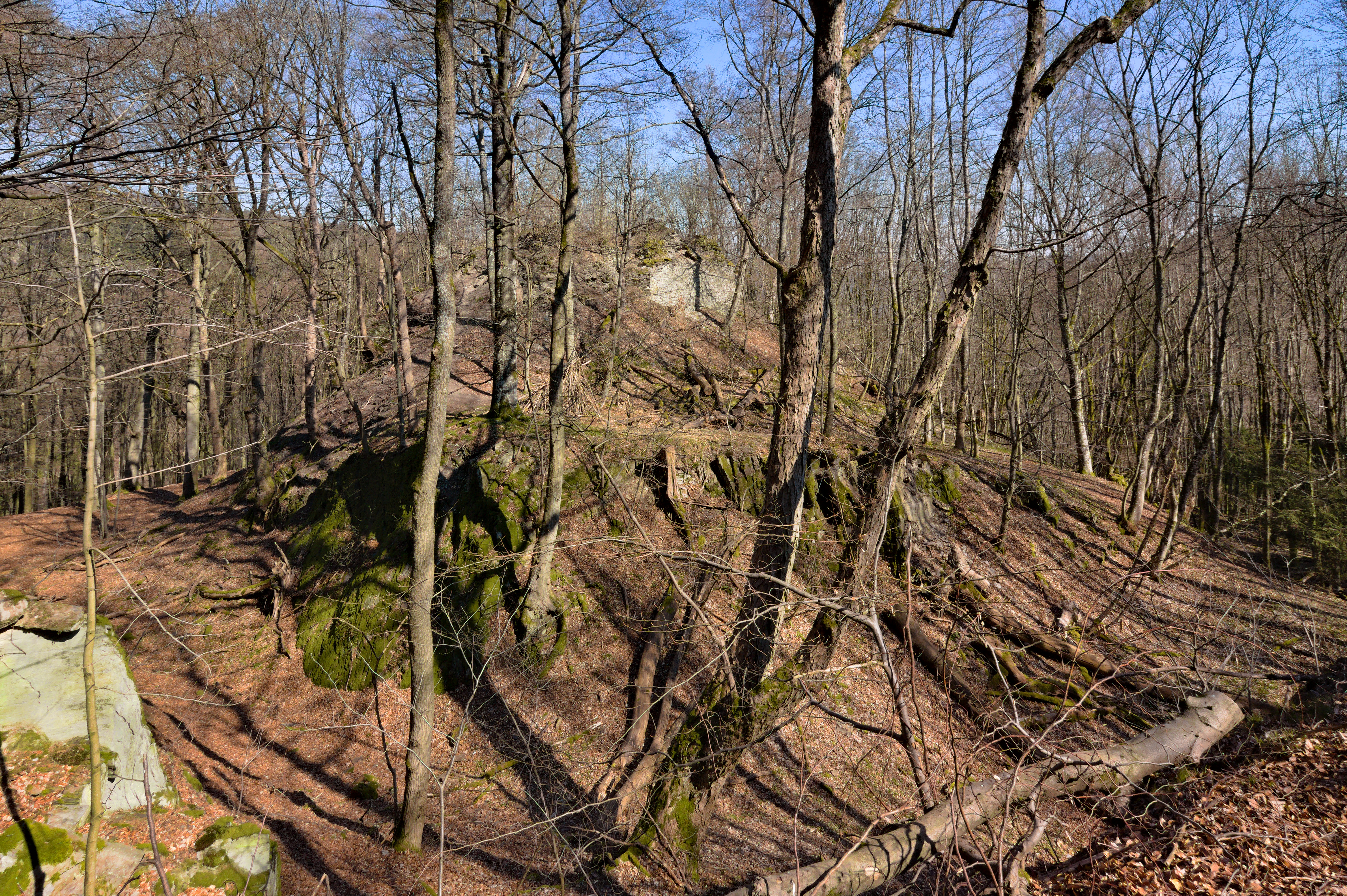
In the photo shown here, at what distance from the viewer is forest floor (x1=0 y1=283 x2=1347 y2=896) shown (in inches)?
191

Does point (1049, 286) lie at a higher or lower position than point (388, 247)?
higher

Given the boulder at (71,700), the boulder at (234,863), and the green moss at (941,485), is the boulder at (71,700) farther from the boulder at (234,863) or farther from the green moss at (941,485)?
the green moss at (941,485)

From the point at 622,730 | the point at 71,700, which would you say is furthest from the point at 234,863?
the point at 622,730

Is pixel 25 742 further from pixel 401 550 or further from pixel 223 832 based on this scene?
pixel 401 550

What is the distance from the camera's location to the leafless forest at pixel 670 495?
4504mm

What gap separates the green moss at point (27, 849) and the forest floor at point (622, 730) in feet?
2.38

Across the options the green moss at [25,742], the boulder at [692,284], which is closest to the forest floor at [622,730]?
the green moss at [25,742]

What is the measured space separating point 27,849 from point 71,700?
56.0 inches

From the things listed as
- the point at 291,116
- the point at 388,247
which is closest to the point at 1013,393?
the point at 388,247

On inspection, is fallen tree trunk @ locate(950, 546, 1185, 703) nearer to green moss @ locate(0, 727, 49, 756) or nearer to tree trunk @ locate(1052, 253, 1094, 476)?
tree trunk @ locate(1052, 253, 1094, 476)

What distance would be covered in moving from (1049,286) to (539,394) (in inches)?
741

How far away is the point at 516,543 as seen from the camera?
30.5 feet

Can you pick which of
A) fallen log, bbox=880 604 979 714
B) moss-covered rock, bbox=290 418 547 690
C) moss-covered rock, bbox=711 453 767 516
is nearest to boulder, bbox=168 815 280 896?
moss-covered rock, bbox=290 418 547 690

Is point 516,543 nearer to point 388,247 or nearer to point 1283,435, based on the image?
point 388,247
